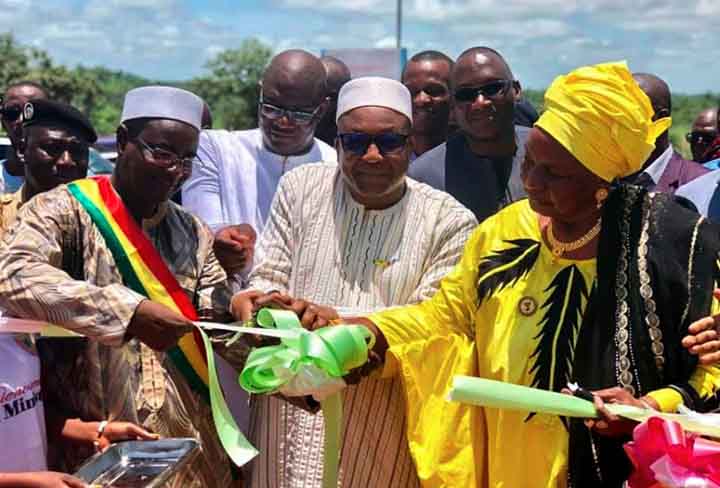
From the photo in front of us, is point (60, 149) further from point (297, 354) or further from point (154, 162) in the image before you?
point (297, 354)

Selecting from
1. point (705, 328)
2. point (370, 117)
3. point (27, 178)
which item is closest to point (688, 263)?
point (705, 328)

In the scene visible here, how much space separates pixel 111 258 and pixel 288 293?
0.65 meters

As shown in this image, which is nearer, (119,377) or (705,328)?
(705,328)

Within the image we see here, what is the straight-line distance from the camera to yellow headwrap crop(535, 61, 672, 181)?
9.29ft

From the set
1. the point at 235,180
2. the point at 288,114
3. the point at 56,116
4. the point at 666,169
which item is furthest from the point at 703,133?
the point at 56,116

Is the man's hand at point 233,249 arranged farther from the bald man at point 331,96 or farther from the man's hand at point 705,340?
the bald man at point 331,96

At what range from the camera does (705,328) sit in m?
2.72

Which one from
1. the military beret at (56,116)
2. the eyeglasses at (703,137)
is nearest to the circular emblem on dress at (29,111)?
the military beret at (56,116)

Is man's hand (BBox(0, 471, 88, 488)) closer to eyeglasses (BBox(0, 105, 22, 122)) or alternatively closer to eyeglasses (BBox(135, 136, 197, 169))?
eyeglasses (BBox(135, 136, 197, 169))

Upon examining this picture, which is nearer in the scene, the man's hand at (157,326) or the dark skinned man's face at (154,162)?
the man's hand at (157,326)

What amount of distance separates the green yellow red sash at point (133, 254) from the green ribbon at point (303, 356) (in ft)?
1.53

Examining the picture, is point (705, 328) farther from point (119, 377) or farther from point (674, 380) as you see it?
point (119, 377)

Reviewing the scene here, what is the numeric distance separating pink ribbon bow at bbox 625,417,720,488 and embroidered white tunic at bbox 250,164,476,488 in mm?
1048

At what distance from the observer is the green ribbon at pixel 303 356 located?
2.90 metres
